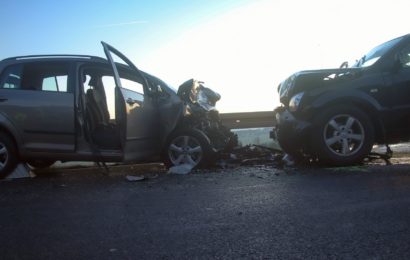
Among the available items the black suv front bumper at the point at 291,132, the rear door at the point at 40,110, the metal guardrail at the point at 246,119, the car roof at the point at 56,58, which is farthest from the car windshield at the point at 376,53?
the rear door at the point at 40,110

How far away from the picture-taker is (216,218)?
10.9 feet

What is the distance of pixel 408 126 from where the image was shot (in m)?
6.06

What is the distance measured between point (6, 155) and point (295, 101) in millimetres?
4268

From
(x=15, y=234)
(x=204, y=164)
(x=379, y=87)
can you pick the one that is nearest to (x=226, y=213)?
(x=15, y=234)

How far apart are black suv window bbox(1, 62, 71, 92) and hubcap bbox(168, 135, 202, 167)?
1.91 meters

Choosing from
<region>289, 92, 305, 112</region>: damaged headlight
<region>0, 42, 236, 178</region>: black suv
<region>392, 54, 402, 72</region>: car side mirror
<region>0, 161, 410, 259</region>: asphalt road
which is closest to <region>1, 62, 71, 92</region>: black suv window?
<region>0, 42, 236, 178</region>: black suv

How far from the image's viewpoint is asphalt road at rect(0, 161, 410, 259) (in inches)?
102

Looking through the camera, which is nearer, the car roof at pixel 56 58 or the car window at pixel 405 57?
the car window at pixel 405 57

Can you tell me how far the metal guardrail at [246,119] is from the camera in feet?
33.0

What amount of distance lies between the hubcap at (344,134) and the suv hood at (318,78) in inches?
24.2

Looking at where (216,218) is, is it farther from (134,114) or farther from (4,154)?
(4,154)

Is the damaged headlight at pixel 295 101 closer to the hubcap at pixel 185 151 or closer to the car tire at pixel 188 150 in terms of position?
the car tire at pixel 188 150

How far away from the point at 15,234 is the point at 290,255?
1.98m

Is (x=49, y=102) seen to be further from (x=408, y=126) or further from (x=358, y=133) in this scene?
(x=408, y=126)
